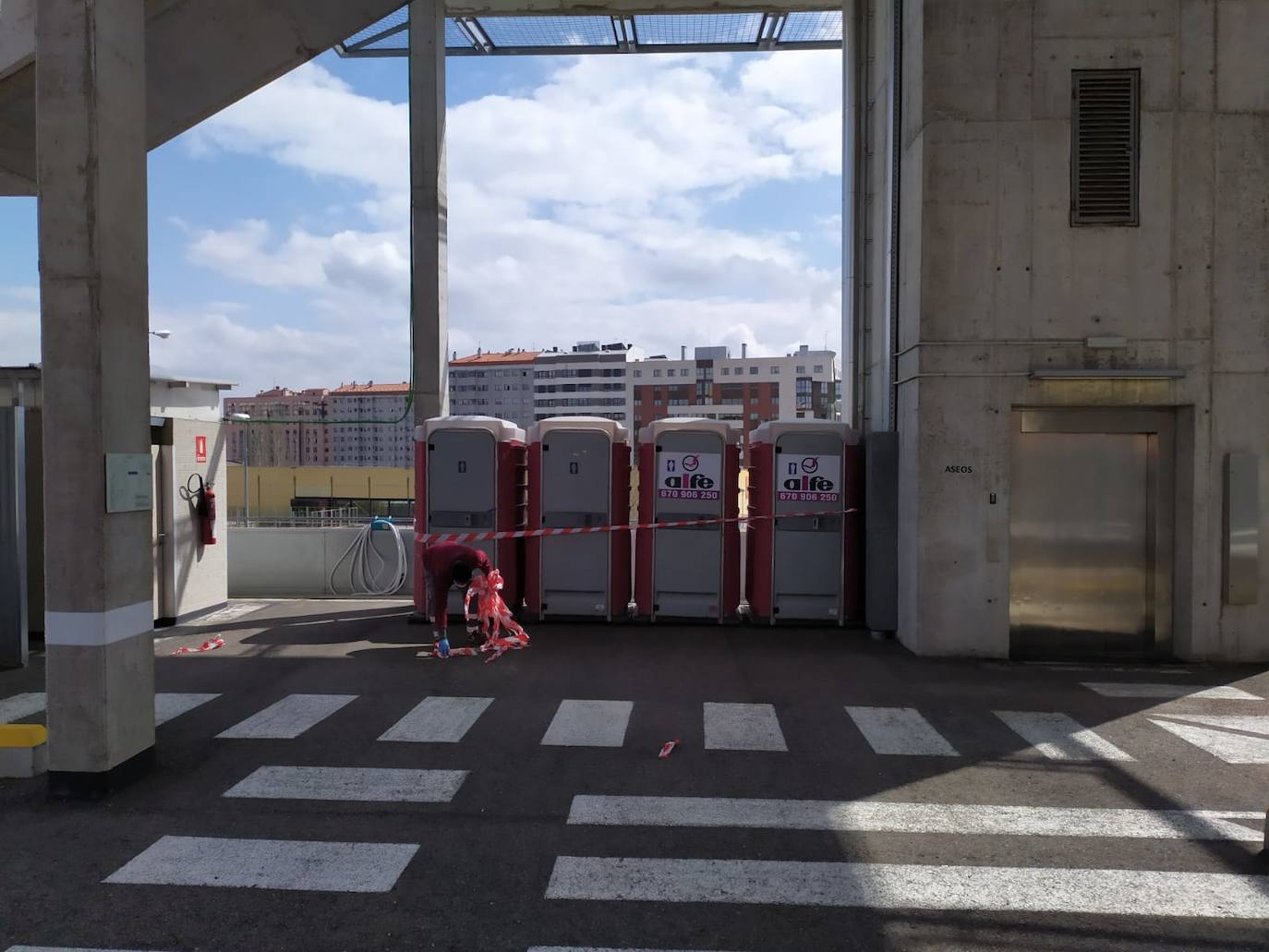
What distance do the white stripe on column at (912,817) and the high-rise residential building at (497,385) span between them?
156350 millimetres

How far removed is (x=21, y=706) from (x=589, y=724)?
15.8 feet

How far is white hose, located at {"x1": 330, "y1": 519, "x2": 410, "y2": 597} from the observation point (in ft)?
44.1

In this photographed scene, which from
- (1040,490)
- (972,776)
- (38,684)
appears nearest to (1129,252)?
(1040,490)

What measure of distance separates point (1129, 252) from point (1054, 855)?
7.07m

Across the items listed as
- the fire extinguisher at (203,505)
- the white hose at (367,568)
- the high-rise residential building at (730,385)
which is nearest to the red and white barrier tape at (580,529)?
the white hose at (367,568)

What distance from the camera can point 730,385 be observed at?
138m

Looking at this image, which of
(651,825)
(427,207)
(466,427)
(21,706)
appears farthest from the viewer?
(427,207)

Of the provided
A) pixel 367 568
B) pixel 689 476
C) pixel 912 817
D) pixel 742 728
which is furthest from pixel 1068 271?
pixel 367 568

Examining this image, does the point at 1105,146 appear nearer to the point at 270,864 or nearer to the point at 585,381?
the point at 270,864

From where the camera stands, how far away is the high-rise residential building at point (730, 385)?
135 m

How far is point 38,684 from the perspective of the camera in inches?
325

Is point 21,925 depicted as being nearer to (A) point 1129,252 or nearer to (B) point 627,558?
(B) point 627,558

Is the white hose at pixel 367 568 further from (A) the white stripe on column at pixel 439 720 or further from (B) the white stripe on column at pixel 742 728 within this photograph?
(B) the white stripe on column at pixel 742 728

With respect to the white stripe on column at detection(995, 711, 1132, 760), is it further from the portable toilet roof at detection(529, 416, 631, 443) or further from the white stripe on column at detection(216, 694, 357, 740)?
the portable toilet roof at detection(529, 416, 631, 443)
